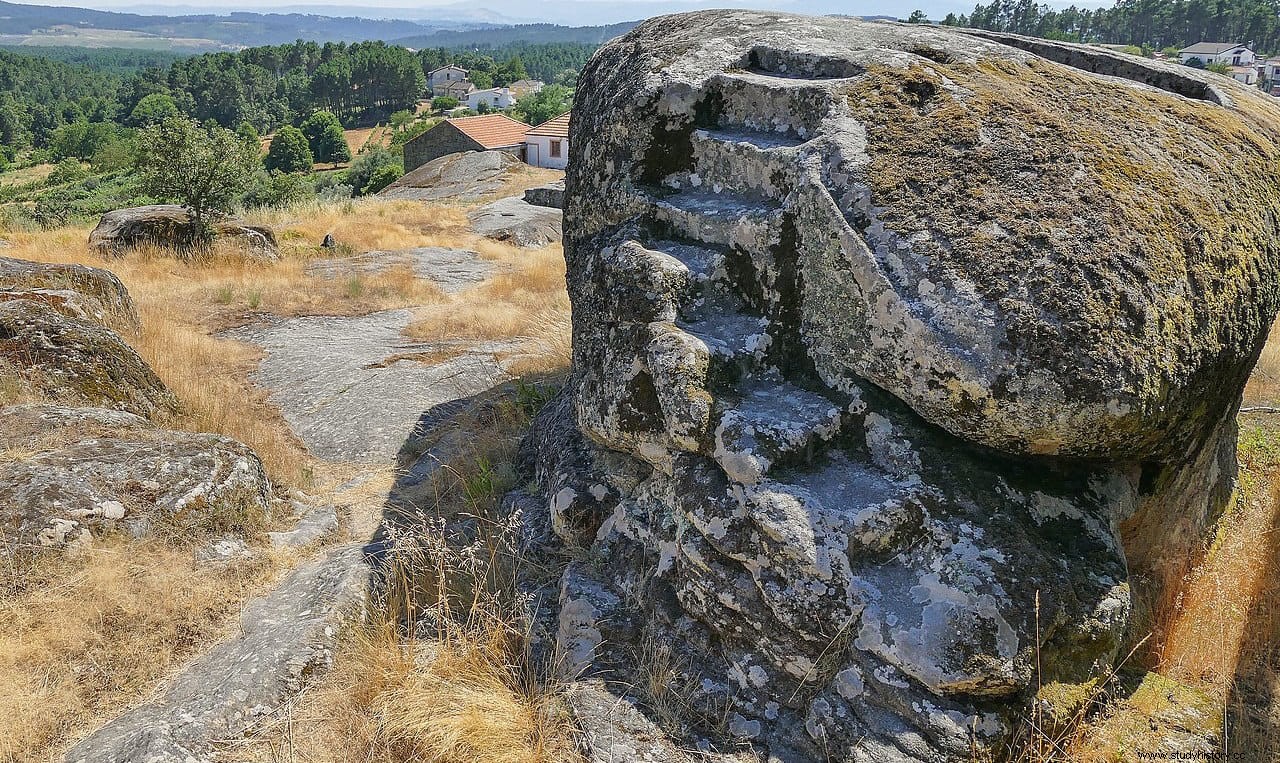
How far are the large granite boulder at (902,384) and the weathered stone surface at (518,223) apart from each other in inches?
626

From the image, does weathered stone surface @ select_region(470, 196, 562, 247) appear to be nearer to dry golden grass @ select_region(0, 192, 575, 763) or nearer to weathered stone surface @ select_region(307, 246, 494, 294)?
weathered stone surface @ select_region(307, 246, 494, 294)

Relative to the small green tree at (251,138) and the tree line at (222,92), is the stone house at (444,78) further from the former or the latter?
the small green tree at (251,138)

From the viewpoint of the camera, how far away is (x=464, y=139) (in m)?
51.1

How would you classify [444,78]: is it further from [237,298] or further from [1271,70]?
[237,298]

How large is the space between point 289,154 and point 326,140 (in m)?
12.4

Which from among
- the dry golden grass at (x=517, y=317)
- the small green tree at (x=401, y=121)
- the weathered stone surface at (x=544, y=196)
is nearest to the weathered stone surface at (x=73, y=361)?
the dry golden grass at (x=517, y=317)

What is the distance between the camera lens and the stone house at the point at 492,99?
144 metres

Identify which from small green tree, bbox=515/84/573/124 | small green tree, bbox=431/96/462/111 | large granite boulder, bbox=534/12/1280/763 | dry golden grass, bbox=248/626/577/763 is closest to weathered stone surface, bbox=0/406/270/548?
dry golden grass, bbox=248/626/577/763

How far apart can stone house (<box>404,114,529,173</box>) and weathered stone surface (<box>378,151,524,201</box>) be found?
42.9 ft

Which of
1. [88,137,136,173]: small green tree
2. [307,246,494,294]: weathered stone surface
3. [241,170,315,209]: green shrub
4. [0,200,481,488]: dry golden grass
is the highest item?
[0,200,481,488]: dry golden grass

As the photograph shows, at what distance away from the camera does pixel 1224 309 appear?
3535 mm

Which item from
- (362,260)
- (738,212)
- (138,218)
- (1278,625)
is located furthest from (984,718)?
(138,218)

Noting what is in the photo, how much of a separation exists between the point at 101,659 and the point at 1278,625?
5813 mm

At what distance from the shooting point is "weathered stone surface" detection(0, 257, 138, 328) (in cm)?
725
